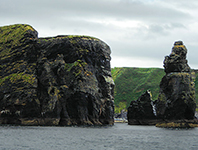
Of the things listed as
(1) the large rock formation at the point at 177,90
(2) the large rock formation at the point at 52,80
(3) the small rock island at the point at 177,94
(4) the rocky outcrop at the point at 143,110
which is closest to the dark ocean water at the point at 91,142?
(3) the small rock island at the point at 177,94

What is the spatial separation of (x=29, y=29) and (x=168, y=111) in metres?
73.2

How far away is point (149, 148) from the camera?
182ft

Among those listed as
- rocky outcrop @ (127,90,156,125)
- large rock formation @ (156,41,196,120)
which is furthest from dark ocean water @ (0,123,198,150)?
rocky outcrop @ (127,90,156,125)

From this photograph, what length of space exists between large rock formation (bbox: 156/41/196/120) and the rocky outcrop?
4108 cm

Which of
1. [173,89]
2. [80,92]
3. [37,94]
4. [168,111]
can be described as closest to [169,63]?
[173,89]

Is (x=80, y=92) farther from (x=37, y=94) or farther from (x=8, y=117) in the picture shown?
(x=8, y=117)

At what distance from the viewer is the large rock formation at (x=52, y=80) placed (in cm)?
13262

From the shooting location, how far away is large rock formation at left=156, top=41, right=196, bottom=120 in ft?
379

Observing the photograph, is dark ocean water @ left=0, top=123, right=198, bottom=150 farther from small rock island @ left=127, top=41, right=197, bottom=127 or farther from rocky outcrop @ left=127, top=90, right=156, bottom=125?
rocky outcrop @ left=127, top=90, right=156, bottom=125

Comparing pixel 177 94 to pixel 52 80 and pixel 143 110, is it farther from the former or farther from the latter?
pixel 52 80

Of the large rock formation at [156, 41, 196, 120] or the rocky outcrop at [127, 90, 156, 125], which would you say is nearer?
the large rock formation at [156, 41, 196, 120]

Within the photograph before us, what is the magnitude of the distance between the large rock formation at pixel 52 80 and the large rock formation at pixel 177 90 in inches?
1370

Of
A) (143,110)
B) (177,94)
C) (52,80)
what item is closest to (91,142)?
(177,94)

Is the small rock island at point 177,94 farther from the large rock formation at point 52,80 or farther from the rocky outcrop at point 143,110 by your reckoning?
the rocky outcrop at point 143,110
